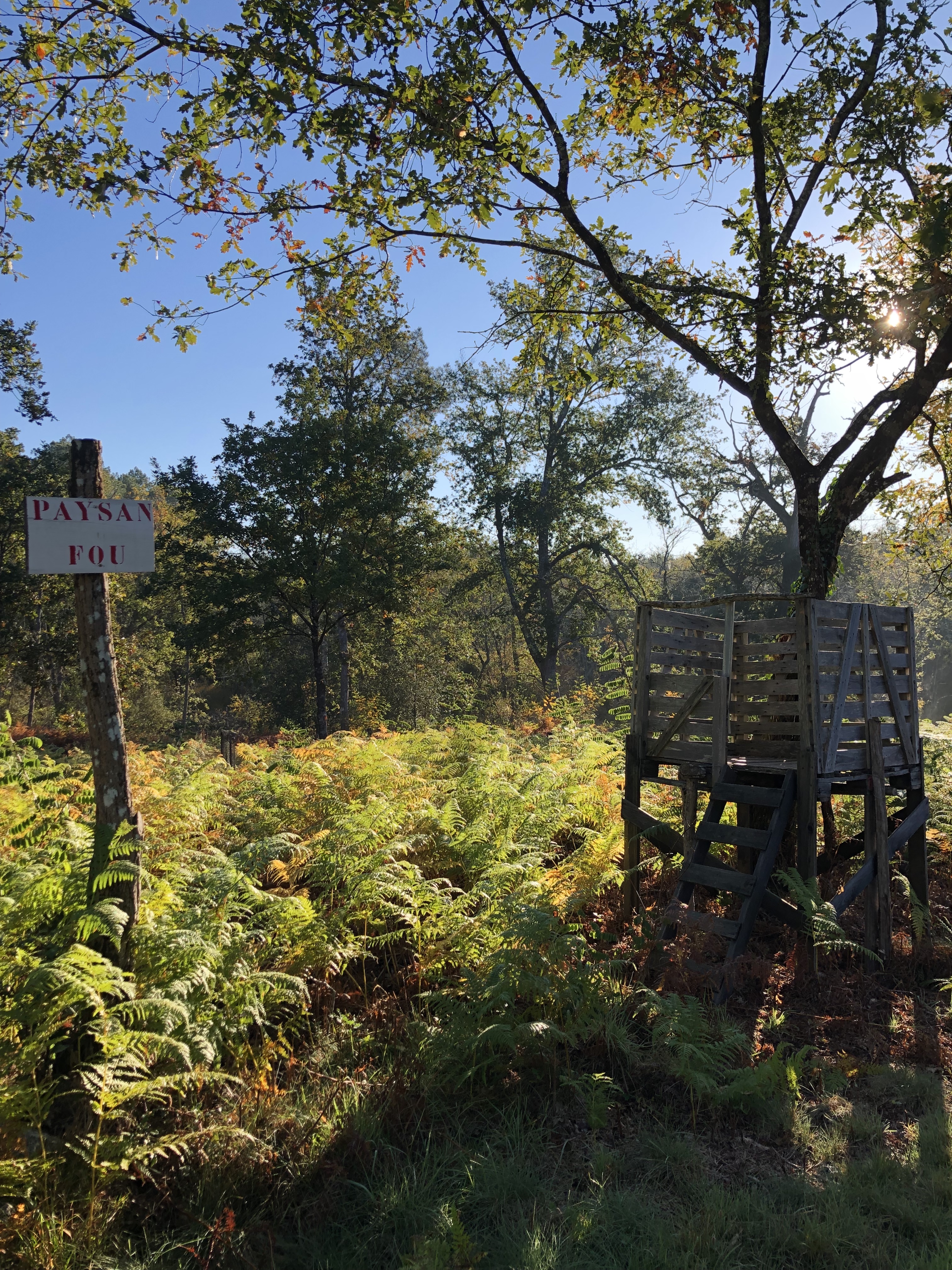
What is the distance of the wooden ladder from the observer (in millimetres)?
5848

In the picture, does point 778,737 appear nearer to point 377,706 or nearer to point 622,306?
point 622,306

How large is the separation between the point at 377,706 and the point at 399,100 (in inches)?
876

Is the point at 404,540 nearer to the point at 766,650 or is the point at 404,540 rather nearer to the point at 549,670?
the point at 549,670

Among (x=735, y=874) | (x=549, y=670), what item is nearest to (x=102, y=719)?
(x=735, y=874)

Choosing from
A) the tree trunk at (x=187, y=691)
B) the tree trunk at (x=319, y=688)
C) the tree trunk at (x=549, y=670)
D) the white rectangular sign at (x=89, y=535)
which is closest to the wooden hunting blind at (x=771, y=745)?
the white rectangular sign at (x=89, y=535)

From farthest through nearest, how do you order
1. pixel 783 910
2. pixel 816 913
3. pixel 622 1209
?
1. pixel 783 910
2. pixel 816 913
3. pixel 622 1209

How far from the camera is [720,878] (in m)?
6.11

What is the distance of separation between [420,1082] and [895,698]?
5525mm

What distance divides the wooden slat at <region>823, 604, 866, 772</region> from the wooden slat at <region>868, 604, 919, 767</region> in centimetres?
17

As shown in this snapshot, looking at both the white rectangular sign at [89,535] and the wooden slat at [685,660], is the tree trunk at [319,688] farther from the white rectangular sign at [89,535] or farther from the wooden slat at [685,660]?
the white rectangular sign at [89,535]

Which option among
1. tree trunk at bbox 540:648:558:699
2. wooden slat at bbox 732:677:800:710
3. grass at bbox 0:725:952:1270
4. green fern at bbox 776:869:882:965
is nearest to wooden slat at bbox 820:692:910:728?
wooden slat at bbox 732:677:800:710

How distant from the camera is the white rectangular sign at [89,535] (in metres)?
4.06

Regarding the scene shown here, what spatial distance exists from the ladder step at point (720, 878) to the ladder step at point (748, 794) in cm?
57

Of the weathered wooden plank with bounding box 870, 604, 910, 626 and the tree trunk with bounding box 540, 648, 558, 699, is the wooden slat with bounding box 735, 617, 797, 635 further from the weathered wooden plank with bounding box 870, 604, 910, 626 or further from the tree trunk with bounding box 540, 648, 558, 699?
the tree trunk with bounding box 540, 648, 558, 699
